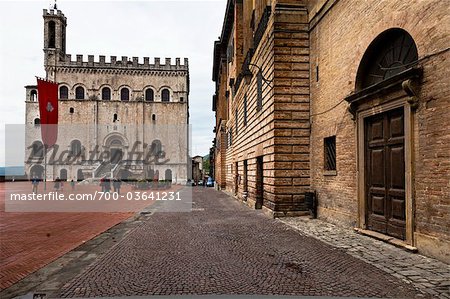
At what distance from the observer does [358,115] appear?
8.76 m

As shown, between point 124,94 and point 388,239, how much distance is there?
52.7 meters

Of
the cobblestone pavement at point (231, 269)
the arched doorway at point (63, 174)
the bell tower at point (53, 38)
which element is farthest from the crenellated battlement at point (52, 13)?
the cobblestone pavement at point (231, 269)

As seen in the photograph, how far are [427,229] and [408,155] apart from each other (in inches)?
55.6

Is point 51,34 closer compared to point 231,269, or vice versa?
point 231,269

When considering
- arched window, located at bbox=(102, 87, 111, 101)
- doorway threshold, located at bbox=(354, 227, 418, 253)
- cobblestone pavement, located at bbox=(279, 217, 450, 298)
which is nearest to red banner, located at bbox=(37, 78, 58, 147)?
cobblestone pavement, located at bbox=(279, 217, 450, 298)

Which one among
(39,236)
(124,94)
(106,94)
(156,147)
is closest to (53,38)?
(106,94)

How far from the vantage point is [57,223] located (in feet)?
38.8

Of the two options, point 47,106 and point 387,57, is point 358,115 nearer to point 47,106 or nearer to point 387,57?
point 387,57

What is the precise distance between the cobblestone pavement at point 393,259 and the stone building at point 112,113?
148 ft

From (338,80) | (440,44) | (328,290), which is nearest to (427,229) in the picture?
(328,290)

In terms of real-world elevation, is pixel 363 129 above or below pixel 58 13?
below

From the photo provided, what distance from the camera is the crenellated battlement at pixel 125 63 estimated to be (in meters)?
53.4

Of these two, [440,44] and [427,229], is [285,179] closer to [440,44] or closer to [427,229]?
[427,229]

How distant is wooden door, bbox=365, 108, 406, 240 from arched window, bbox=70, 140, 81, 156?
5176 centimetres
